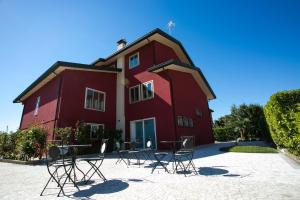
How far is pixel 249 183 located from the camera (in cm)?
386

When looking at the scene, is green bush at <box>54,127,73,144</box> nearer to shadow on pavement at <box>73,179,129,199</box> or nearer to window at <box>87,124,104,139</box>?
window at <box>87,124,104,139</box>

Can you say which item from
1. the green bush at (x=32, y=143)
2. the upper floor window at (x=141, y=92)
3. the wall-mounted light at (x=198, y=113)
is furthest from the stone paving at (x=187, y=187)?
the wall-mounted light at (x=198, y=113)

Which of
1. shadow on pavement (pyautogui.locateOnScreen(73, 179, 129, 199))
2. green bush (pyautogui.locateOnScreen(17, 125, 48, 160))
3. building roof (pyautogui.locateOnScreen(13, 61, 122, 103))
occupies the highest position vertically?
building roof (pyautogui.locateOnScreen(13, 61, 122, 103))

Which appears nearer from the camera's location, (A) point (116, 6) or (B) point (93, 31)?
(A) point (116, 6)

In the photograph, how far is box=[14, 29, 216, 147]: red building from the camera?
12.3 m

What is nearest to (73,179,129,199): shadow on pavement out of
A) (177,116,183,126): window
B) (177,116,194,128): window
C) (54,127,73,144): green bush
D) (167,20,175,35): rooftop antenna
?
(54,127,73,144): green bush

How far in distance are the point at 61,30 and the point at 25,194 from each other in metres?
8.55

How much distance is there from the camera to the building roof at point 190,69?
1231 centimetres

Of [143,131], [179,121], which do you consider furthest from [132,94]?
[179,121]

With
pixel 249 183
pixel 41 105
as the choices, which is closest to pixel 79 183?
pixel 249 183

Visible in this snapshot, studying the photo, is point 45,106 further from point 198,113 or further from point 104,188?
point 198,113

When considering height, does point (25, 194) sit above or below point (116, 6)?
below

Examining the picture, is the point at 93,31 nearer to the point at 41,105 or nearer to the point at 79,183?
the point at 41,105

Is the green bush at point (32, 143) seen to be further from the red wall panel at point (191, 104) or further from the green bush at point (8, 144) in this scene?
the red wall panel at point (191, 104)
